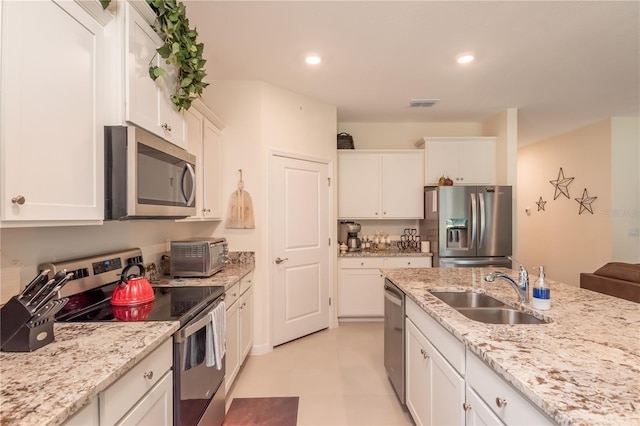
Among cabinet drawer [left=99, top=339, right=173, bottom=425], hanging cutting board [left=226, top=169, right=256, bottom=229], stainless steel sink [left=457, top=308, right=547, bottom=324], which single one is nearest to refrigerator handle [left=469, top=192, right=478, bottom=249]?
stainless steel sink [left=457, top=308, right=547, bottom=324]

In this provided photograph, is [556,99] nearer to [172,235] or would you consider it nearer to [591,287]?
[591,287]

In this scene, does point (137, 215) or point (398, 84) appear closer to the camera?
point (137, 215)

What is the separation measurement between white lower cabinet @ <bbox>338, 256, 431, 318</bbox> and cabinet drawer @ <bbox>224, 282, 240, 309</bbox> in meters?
1.72

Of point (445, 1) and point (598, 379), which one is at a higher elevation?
point (445, 1)

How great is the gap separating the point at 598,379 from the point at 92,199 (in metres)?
1.83

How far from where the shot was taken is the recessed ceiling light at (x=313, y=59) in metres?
2.59

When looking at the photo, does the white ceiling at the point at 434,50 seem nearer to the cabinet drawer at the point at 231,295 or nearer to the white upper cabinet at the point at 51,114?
the white upper cabinet at the point at 51,114

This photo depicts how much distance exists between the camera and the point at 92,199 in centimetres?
123

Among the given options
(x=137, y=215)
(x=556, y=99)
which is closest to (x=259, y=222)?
(x=137, y=215)

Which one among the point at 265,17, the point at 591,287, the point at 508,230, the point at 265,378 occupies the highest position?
the point at 265,17

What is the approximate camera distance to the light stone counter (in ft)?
2.38

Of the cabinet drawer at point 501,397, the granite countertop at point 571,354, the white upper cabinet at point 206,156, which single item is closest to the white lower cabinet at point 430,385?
the cabinet drawer at point 501,397

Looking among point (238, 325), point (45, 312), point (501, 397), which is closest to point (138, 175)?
point (45, 312)

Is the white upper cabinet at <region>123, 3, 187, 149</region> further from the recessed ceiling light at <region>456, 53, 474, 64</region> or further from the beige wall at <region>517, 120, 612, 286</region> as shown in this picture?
the beige wall at <region>517, 120, 612, 286</region>
